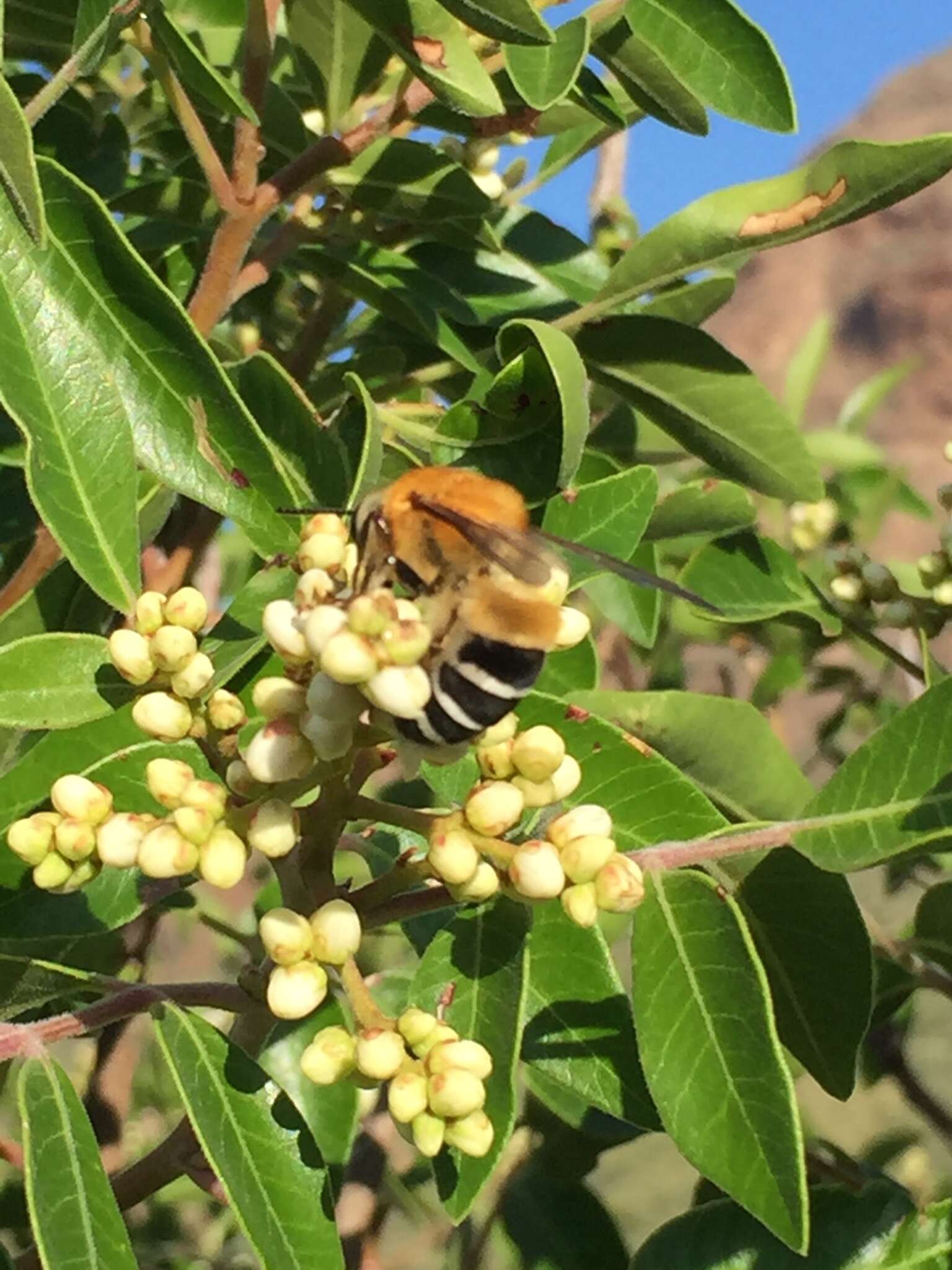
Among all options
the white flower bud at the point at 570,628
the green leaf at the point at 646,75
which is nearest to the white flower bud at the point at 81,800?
the white flower bud at the point at 570,628

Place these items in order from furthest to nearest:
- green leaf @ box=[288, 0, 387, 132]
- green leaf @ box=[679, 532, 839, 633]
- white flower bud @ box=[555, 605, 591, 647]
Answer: green leaf @ box=[679, 532, 839, 633] < green leaf @ box=[288, 0, 387, 132] < white flower bud @ box=[555, 605, 591, 647]

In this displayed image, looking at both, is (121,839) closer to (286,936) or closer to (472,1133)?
(286,936)

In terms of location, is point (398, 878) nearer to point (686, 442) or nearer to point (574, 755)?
point (574, 755)

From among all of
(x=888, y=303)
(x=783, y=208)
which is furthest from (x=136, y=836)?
(x=888, y=303)

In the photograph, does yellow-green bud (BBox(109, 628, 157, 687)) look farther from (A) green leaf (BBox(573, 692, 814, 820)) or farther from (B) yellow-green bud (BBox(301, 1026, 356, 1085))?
(A) green leaf (BBox(573, 692, 814, 820))

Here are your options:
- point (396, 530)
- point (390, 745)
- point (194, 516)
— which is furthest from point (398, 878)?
point (194, 516)

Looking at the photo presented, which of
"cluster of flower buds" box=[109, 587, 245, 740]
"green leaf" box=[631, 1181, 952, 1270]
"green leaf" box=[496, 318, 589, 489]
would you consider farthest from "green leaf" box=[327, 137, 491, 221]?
"green leaf" box=[631, 1181, 952, 1270]
